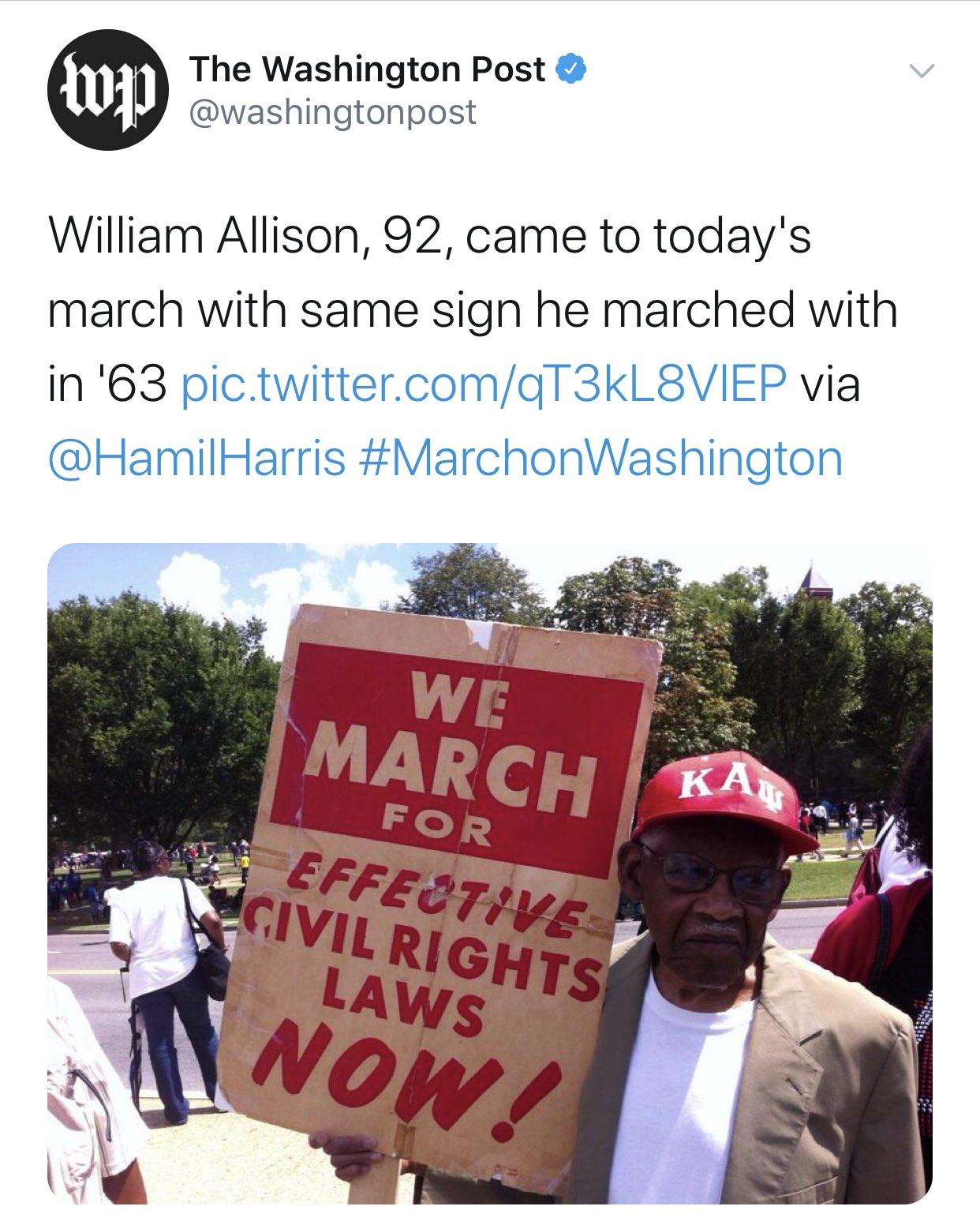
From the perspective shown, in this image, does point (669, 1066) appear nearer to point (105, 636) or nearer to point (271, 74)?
point (271, 74)

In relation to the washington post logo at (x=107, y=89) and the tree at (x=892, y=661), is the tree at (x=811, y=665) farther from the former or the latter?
the washington post logo at (x=107, y=89)

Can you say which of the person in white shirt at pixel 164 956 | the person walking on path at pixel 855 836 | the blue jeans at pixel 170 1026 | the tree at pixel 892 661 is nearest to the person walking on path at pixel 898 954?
the person in white shirt at pixel 164 956

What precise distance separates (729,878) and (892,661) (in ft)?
59.7

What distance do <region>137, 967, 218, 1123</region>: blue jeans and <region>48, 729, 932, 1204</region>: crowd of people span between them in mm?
3447

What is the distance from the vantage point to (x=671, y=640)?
15594 mm

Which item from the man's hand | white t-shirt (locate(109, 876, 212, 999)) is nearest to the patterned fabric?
the man's hand

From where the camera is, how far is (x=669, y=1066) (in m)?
2.13

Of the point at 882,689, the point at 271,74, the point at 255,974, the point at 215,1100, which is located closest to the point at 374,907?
the point at 255,974

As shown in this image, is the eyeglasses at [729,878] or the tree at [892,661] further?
the tree at [892,661]

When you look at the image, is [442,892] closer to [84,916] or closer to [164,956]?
[164,956]

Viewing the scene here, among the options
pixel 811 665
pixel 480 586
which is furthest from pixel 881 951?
pixel 811 665

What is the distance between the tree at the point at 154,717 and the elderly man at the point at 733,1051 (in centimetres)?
809

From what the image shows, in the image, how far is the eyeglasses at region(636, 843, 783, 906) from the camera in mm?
→ 2139

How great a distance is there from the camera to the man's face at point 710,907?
2.11m
